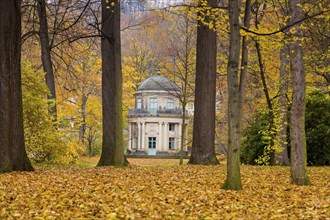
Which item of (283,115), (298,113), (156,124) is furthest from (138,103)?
(298,113)

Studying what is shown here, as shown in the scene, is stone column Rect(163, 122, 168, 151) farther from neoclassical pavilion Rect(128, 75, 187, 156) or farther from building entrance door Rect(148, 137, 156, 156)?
building entrance door Rect(148, 137, 156, 156)

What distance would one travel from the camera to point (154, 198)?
7.87 meters

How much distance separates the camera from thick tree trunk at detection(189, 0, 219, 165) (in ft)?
49.9

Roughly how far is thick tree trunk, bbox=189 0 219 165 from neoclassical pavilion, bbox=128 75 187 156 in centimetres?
2803

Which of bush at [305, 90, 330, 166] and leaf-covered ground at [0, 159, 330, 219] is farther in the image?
bush at [305, 90, 330, 166]

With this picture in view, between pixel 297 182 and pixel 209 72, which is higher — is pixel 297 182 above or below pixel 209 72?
below

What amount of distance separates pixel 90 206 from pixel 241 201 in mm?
2501

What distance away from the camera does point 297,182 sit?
32.6 ft

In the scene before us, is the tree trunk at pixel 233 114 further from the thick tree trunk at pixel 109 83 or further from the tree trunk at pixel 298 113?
the thick tree trunk at pixel 109 83

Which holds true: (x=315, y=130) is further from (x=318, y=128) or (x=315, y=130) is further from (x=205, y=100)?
(x=205, y=100)

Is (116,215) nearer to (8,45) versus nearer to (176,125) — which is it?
(8,45)

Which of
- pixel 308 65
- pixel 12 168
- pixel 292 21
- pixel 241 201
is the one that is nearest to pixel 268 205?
pixel 241 201

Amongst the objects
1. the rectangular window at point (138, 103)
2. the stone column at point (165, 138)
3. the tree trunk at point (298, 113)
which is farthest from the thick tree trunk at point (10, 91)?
the stone column at point (165, 138)

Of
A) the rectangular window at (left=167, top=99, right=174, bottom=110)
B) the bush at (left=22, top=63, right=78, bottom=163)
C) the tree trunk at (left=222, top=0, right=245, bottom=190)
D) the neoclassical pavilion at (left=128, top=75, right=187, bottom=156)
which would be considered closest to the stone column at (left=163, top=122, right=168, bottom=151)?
the neoclassical pavilion at (left=128, top=75, right=187, bottom=156)
